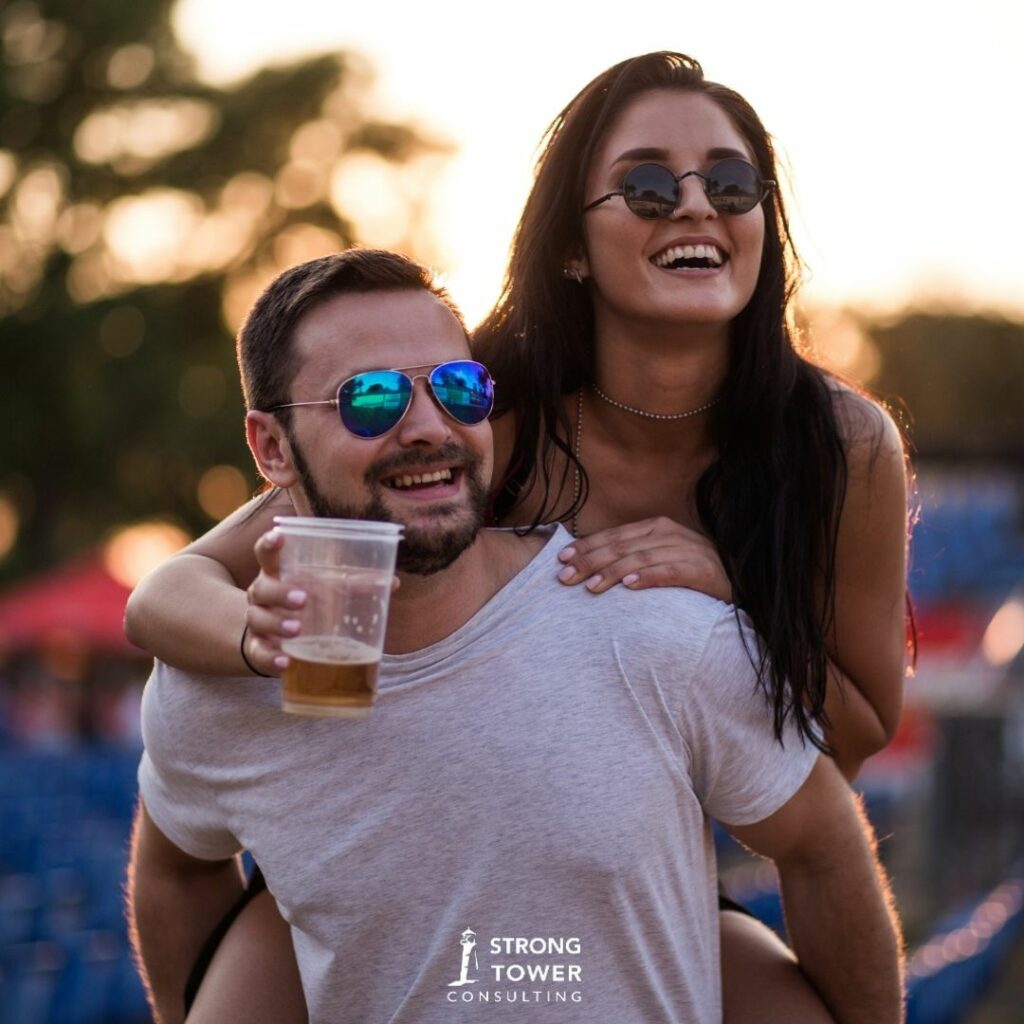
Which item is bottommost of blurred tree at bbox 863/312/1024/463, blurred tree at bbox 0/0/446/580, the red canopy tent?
blurred tree at bbox 863/312/1024/463

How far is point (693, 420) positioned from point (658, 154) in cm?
55

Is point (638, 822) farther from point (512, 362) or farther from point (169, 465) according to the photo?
point (169, 465)

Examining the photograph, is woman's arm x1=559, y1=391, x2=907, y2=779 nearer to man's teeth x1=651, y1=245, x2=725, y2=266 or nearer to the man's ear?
man's teeth x1=651, y1=245, x2=725, y2=266

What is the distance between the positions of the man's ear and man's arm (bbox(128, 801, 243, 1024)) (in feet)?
2.36

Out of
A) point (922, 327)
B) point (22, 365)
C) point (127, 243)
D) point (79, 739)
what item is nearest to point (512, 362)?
point (79, 739)

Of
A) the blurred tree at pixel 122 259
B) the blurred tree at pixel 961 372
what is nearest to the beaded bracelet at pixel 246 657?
the blurred tree at pixel 122 259

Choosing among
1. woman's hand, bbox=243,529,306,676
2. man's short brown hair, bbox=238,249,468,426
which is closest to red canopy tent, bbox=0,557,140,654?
man's short brown hair, bbox=238,249,468,426

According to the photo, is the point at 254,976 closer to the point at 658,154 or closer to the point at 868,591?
the point at 868,591

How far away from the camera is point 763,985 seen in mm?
2826

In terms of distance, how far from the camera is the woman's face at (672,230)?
3.06 metres

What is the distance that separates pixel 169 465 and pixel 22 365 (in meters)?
3.39

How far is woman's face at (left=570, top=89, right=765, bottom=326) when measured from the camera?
3.06 meters

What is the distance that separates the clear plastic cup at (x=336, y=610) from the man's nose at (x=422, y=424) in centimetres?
24

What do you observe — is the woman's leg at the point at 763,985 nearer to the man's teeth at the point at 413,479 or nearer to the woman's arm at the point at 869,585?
the woman's arm at the point at 869,585
